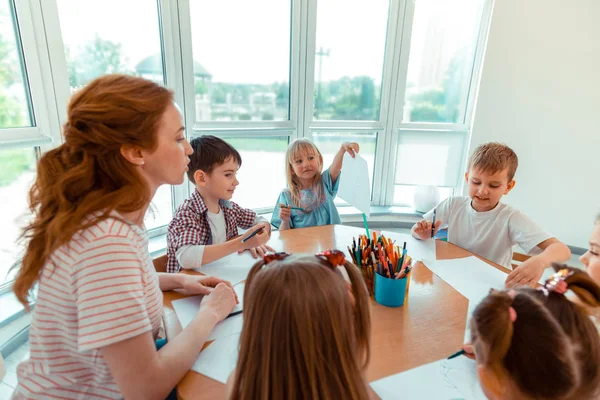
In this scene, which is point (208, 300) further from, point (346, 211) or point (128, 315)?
point (346, 211)

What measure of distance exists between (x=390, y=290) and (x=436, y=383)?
270 mm

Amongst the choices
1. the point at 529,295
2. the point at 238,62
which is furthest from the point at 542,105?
the point at 529,295

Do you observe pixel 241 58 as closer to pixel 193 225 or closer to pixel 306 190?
pixel 306 190

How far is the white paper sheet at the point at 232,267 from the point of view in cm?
111

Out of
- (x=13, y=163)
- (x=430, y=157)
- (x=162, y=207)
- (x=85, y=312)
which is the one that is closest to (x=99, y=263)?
(x=85, y=312)

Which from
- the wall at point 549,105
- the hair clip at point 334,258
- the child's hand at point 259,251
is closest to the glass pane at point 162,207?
the child's hand at point 259,251

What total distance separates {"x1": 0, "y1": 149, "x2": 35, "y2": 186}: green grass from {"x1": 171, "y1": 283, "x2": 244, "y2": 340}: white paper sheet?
1436 millimetres

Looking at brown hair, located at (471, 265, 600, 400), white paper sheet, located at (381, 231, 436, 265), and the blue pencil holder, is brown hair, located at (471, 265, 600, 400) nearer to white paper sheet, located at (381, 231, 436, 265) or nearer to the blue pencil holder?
the blue pencil holder

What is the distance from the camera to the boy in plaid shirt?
1196 mm

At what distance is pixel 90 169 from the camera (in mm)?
715

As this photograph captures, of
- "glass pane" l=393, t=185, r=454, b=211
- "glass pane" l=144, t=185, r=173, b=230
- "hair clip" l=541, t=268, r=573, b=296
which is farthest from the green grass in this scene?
"glass pane" l=393, t=185, r=454, b=211

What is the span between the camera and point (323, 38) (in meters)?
2.71

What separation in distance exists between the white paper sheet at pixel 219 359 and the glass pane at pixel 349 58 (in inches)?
93.7

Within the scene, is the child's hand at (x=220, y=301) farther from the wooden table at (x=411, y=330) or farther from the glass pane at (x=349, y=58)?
the glass pane at (x=349, y=58)
